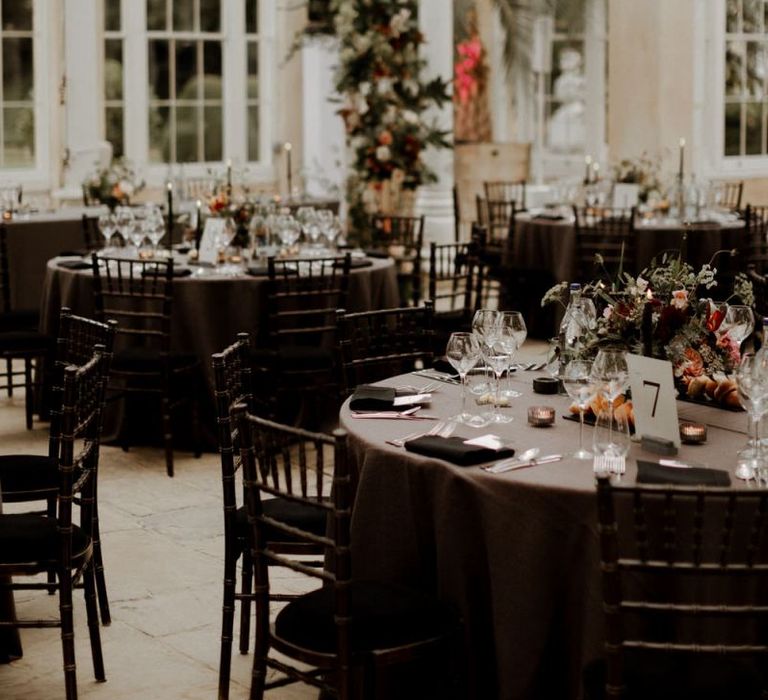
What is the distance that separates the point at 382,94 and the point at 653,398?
8214mm

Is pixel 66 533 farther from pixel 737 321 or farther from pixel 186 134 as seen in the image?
pixel 186 134

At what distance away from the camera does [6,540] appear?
3797 mm

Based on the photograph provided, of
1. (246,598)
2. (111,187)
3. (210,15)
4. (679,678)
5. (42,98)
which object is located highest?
(210,15)

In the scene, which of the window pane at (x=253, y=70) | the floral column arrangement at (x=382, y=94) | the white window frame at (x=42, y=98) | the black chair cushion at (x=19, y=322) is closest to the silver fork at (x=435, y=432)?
the black chair cushion at (x=19, y=322)

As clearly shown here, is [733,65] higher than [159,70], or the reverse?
[733,65]

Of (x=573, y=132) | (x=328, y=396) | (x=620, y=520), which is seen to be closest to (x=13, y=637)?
(x=620, y=520)

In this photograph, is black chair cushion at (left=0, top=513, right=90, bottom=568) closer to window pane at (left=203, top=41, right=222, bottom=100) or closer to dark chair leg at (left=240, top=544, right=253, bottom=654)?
dark chair leg at (left=240, top=544, right=253, bottom=654)

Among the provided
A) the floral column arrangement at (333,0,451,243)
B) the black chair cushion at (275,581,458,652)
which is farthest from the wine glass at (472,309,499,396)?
the floral column arrangement at (333,0,451,243)

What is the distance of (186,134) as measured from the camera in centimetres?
1260

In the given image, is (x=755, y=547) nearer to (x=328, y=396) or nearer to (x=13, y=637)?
(x=13, y=637)

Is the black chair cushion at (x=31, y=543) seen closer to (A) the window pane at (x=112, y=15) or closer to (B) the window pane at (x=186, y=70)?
(A) the window pane at (x=112, y=15)

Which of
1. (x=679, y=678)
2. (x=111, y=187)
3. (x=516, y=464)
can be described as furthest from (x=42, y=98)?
(x=679, y=678)

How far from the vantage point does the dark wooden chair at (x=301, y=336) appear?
6.71 metres

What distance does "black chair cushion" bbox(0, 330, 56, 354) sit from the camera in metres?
7.20
